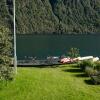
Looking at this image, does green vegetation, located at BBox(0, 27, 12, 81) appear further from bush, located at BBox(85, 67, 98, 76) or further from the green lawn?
bush, located at BBox(85, 67, 98, 76)

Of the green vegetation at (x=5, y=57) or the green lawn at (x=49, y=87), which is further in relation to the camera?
the green vegetation at (x=5, y=57)

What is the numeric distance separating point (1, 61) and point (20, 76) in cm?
337

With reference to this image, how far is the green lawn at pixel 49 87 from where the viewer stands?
30828mm

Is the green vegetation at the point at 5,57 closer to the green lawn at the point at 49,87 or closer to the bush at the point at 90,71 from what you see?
the green lawn at the point at 49,87

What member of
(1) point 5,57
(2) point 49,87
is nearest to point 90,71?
(2) point 49,87

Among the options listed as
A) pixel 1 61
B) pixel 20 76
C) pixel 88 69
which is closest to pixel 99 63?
pixel 88 69

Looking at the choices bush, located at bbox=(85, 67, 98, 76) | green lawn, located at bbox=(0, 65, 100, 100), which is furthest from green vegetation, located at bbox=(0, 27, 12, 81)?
bush, located at bbox=(85, 67, 98, 76)

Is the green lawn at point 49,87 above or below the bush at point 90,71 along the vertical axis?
below

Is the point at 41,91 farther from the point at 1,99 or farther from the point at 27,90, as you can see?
the point at 1,99

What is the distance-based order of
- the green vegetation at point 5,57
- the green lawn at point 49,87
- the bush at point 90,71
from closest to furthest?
the green lawn at point 49,87 < the green vegetation at point 5,57 < the bush at point 90,71

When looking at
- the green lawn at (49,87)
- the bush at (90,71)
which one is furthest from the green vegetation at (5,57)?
the bush at (90,71)

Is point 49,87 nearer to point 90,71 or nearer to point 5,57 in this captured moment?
point 5,57

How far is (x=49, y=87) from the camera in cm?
3322

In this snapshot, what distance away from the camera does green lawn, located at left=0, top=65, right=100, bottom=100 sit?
30.8 meters
